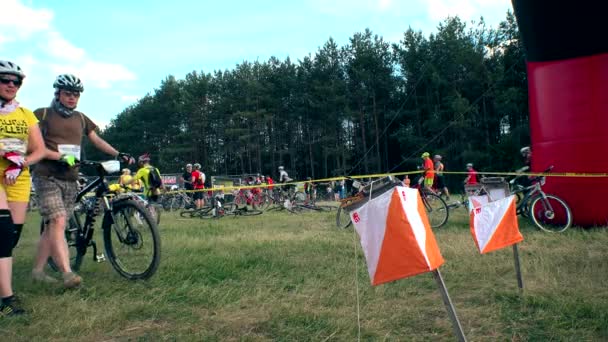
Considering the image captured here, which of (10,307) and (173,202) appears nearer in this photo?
(10,307)

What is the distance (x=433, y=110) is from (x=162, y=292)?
126ft

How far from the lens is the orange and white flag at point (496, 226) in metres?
3.40

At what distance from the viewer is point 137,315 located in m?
3.09

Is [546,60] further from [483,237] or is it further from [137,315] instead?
[137,315]

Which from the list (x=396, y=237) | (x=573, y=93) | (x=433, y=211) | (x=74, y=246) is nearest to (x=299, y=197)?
(x=433, y=211)

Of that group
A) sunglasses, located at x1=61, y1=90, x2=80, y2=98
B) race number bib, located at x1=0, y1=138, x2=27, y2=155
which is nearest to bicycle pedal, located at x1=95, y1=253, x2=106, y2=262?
race number bib, located at x1=0, y1=138, x2=27, y2=155

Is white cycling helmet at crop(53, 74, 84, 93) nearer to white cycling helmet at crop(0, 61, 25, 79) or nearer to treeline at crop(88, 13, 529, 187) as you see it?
white cycling helmet at crop(0, 61, 25, 79)

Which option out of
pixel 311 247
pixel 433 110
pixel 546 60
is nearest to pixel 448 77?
pixel 433 110

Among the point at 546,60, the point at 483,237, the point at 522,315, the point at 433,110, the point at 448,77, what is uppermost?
the point at 448,77

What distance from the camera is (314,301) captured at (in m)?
3.35

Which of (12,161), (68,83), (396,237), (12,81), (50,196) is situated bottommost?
(396,237)

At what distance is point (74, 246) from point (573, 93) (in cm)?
766

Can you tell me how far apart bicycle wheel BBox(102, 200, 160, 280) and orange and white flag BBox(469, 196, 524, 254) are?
2.80 m

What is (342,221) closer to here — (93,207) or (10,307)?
(93,207)
